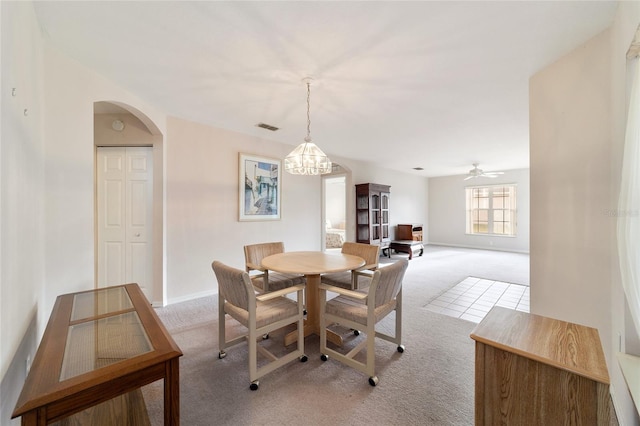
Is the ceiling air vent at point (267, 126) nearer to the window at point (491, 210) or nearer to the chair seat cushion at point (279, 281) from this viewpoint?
the chair seat cushion at point (279, 281)

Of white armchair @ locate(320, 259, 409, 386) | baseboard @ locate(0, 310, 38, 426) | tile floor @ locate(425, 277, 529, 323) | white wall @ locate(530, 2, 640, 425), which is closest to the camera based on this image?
baseboard @ locate(0, 310, 38, 426)

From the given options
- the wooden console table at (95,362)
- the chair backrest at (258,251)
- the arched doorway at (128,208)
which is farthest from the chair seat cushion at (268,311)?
the arched doorway at (128,208)

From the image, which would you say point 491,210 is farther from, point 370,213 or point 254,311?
point 254,311

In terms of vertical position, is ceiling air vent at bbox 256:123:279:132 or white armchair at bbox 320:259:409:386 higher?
ceiling air vent at bbox 256:123:279:132

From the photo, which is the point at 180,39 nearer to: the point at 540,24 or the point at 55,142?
the point at 55,142

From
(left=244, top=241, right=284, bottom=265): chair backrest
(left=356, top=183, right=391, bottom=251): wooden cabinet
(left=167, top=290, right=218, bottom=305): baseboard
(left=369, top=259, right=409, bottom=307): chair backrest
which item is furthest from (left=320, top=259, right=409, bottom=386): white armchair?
(left=356, top=183, right=391, bottom=251): wooden cabinet

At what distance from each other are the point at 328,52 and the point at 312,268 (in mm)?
1706

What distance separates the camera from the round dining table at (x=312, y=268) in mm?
2186

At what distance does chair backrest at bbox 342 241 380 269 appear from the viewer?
8.91 ft

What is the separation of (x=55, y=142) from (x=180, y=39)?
129 cm

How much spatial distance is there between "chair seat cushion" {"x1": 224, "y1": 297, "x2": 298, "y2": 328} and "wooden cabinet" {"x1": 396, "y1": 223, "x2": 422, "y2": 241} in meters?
5.69

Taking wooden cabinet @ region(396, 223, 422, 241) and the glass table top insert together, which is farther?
wooden cabinet @ region(396, 223, 422, 241)

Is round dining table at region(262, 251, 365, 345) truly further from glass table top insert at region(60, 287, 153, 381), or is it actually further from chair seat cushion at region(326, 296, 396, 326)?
glass table top insert at region(60, 287, 153, 381)

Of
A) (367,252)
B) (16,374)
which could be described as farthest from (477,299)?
(16,374)
